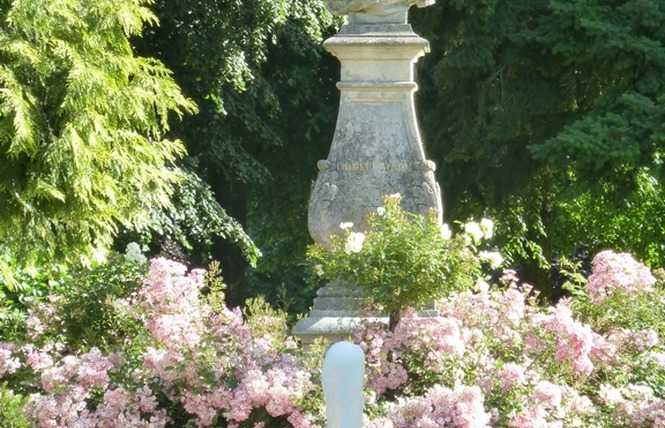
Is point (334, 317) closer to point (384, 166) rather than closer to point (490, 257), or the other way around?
point (384, 166)

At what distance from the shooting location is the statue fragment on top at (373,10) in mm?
9281

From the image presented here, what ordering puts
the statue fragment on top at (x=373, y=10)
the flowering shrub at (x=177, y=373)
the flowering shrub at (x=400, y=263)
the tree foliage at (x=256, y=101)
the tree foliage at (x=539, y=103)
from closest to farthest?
the flowering shrub at (x=177, y=373) < the flowering shrub at (x=400, y=263) < the statue fragment on top at (x=373, y=10) < the tree foliage at (x=539, y=103) < the tree foliage at (x=256, y=101)

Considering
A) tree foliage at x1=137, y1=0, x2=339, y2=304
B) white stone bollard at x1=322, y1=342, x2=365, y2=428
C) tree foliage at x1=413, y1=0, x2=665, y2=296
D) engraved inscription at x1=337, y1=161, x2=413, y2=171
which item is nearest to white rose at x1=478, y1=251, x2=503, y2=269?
engraved inscription at x1=337, y1=161, x2=413, y2=171

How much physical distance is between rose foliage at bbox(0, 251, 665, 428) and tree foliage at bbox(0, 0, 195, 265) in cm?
301

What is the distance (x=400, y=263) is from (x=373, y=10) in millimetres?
2087

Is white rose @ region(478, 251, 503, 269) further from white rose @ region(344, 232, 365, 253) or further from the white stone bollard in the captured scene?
the white stone bollard

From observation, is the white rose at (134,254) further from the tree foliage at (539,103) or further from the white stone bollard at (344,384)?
the tree foliage at (539,103)

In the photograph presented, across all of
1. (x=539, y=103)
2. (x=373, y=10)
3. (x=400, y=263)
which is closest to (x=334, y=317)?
(x=400, y=263)

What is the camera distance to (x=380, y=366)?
7.57 metres

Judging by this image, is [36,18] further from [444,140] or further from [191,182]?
[444,140]

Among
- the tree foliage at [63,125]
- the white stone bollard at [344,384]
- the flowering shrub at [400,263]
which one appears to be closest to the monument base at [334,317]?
the flowering shrub at [400,263]

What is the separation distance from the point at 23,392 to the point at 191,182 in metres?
8.50

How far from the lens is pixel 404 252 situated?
786 centimetres

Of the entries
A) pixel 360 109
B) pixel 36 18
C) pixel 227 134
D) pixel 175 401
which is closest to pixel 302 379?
pixel 175 401
